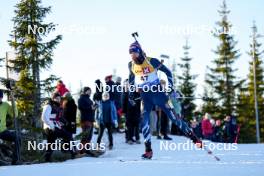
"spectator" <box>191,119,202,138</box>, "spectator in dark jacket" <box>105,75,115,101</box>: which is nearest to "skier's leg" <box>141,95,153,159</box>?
"spectator in dark jacket" <box>105,75,115,101</box>

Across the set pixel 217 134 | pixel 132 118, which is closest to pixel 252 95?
pixel 217 134

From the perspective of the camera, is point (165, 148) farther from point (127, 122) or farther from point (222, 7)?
point (222, 7)

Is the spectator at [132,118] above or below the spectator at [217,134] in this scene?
above

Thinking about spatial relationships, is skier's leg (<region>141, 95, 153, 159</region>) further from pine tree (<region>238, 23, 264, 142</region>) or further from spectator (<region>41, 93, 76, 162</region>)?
pine tree (<region>238, 23, 264, 142</region>)

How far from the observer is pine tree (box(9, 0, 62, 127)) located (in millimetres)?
21719

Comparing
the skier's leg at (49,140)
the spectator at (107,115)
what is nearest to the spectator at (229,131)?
the spectator at (107,115)

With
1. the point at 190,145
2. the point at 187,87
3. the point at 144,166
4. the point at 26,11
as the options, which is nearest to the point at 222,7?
the point at 187,87

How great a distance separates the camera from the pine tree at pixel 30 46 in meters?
21.7

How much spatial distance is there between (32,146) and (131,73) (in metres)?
5.22

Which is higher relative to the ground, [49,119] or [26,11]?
[26,11]

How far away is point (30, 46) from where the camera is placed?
21.8 metres

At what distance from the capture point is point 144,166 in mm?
8570

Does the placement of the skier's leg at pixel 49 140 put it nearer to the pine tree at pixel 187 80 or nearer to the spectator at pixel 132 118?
the spectator at pixel 132 118

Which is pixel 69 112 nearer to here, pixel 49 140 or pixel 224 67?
pixel 49 140
